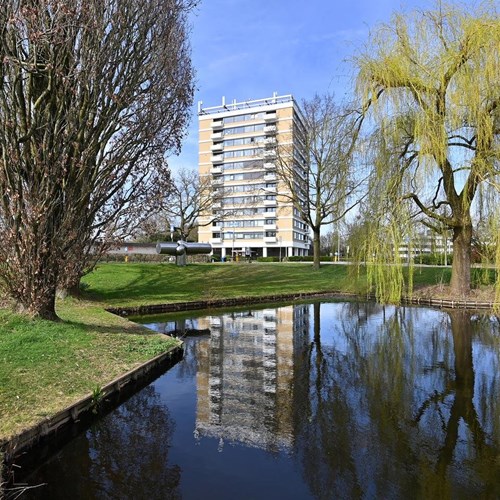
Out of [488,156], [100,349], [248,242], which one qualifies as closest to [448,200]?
[488,156]

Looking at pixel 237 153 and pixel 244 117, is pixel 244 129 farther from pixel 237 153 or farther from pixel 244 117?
pixel 237 153

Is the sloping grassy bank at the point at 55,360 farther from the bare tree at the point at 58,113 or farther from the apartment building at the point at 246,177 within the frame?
the apartment building at the point at 246,177

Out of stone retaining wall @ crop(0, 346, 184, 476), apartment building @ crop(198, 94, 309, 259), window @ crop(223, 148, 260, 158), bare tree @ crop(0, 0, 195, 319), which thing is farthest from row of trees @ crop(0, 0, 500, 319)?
window @ crop(223, 148, 260, 158)

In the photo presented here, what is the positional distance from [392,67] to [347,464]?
13.7 m

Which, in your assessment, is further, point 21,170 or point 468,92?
point 468,92

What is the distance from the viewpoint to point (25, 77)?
1013cm

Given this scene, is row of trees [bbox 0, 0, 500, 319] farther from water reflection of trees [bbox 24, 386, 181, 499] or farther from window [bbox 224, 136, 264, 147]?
window [bbox 224, 136, 264, 147]

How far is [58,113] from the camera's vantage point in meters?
9.88

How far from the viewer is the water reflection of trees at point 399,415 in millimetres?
4598

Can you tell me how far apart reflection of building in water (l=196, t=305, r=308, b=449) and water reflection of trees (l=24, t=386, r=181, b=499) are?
0.70 meters

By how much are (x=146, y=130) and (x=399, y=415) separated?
429 inches

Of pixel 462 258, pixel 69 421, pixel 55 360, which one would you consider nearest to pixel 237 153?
pixel 462 258

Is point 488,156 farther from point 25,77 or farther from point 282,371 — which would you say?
point 25,77

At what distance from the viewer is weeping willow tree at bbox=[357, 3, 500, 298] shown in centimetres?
1362
